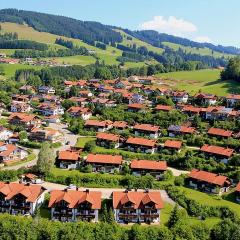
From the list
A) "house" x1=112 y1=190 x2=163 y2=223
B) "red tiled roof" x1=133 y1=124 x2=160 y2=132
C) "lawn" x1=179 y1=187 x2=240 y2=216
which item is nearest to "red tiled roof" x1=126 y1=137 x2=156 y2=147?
"red tiled roof" x1=133 y1=124 x2=160 y2=132

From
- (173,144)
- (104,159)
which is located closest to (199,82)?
(173,144)

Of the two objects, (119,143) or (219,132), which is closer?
(119,143)

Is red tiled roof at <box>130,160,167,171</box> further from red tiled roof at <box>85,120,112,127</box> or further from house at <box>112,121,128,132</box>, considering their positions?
red tiled roof at <box>85,120,112,127</box>

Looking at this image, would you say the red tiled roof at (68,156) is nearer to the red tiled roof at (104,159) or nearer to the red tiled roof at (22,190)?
the red tiled roof at (104,159)

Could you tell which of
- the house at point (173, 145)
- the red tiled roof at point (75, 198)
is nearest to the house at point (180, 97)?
the house at point (173, 145)

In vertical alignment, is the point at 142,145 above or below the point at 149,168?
above

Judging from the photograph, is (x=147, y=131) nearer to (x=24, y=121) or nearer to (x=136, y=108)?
(x=136, y=108)

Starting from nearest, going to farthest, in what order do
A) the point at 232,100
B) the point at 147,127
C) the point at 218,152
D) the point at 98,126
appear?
1. the point at 218,152
2. the point at 147,127
3. the point at 98,126
4. the point at 232,100
